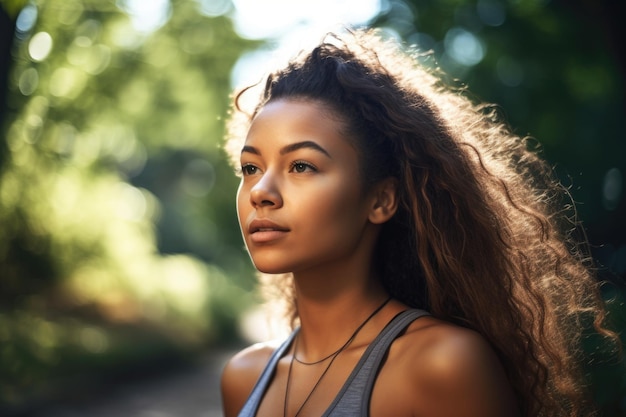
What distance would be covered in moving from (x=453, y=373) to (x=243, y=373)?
1028 mm

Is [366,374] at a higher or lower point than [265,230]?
lower

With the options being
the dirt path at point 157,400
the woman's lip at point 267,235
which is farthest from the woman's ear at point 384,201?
the dirt path at point 157,400

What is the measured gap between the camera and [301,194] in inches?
93.7

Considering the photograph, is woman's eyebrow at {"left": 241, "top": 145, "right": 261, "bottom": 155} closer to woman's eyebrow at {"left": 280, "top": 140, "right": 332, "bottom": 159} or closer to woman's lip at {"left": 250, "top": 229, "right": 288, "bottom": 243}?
woman's eyebrow at {"left": 280, "top": 140, "right": 332, "bottom": 159}

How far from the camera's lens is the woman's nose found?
7.82 feet

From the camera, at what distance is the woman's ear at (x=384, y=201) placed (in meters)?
2.55

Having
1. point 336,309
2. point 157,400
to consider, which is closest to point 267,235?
point 336,309

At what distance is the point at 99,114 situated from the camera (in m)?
11.6

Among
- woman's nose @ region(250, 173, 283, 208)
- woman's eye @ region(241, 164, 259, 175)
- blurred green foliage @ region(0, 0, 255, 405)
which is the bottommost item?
blurred green foliage @ region(0, 0, 255, 405)

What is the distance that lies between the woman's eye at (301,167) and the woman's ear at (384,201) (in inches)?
9.8

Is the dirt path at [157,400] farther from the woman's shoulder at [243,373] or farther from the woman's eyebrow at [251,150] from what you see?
the woman's eyebrow at [251,150]

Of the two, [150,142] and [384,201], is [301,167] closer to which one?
[384,201]

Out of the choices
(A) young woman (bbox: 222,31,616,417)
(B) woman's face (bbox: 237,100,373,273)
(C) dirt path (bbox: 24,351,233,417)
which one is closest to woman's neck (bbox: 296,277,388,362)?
(A) young woman (bbox: 222,31,616,417)

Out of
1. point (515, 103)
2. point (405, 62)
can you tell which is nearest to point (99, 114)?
point (515, 103)
